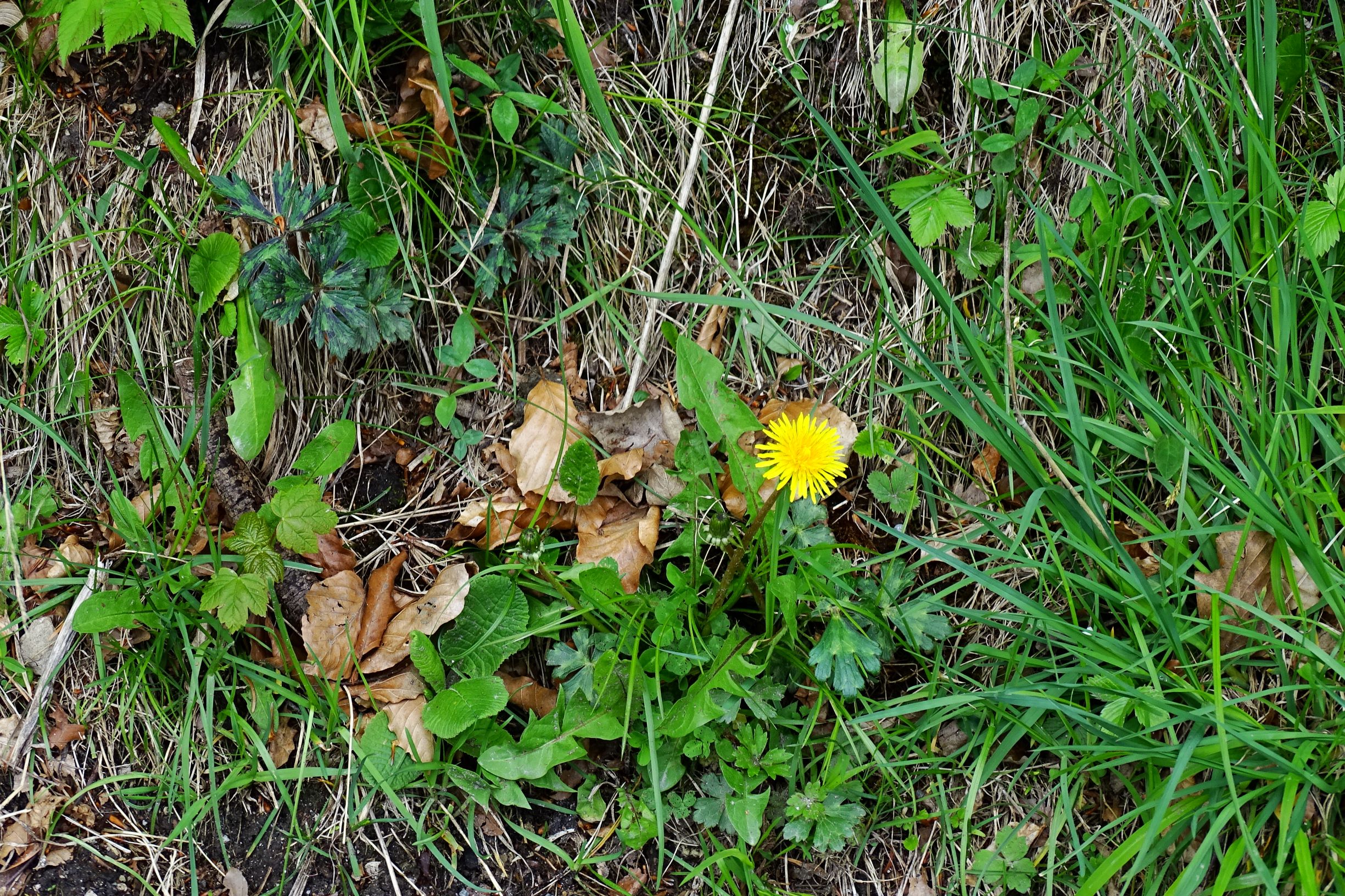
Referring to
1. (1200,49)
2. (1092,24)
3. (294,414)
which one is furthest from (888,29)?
(294,414)

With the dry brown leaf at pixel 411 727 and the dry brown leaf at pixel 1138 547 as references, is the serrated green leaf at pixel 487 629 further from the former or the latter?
the dry brown leaf at pixel 1138 547

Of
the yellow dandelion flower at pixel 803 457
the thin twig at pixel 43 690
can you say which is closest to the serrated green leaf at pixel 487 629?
the yellow dandelion flower at pixel 803 457

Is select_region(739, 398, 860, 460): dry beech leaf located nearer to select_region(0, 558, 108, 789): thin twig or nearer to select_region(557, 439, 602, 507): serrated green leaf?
select_region(557, 439, 602, 507): serrated green leaf

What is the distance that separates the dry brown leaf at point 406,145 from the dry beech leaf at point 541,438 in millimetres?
496

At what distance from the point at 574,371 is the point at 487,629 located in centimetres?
58

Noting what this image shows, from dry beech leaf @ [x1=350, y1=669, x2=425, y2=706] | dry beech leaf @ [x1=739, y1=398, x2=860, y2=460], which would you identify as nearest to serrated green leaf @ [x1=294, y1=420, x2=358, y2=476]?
dry beech leaf @ [x1=350, y1=669, x2=425, y2=706]

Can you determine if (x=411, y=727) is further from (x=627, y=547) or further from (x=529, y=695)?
(x=627, y=547)

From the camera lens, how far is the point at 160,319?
190 cm

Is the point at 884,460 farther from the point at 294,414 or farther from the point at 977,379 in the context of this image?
the point at 294,414

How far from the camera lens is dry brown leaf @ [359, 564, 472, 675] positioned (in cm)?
183

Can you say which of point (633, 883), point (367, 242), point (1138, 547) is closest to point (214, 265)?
point (367, 242)

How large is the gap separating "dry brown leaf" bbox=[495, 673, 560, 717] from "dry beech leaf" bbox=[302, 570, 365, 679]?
30 cm

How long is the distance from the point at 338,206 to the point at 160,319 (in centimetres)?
48

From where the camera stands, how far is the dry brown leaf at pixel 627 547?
1847 millimetres
